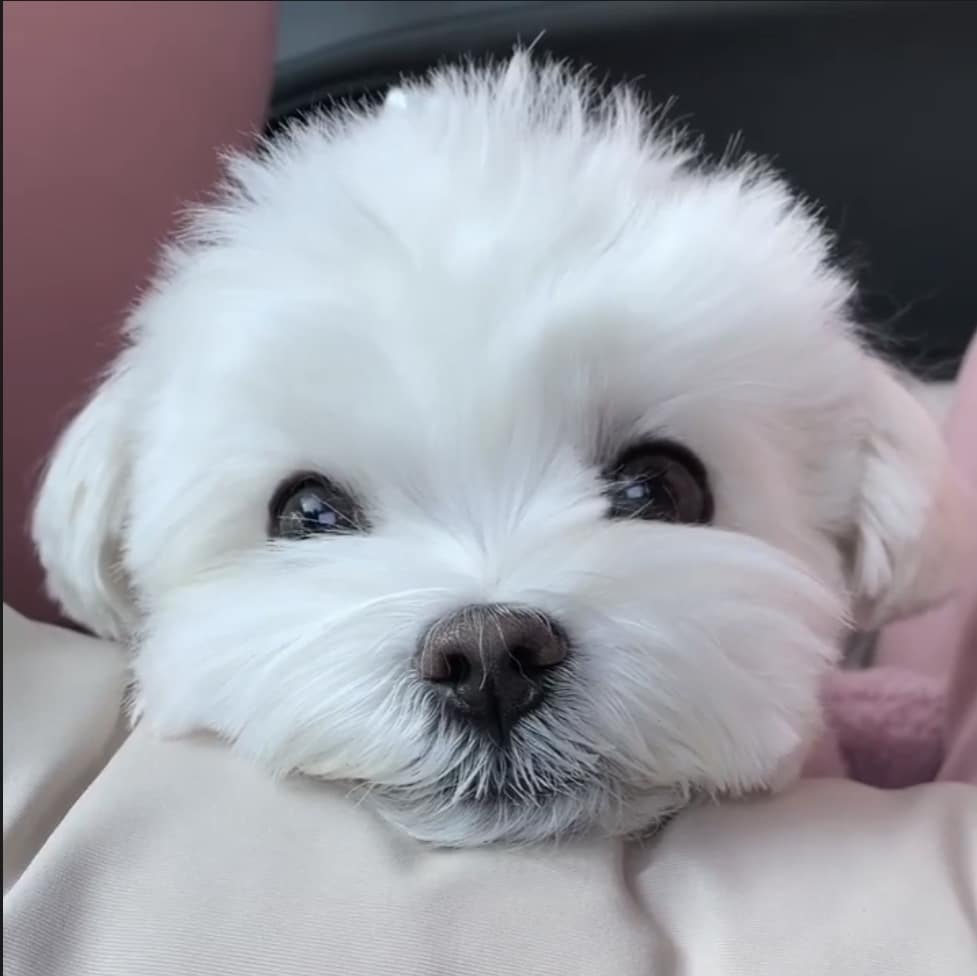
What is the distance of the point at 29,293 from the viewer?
201 cm

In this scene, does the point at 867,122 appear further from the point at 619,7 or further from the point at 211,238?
the point at 211,238

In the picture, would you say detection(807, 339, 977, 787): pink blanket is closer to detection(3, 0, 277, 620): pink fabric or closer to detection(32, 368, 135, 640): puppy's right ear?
detection(32, 368, 135, 640): puppy's right ear

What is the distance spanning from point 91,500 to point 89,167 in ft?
3.40

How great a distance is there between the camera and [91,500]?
120 cm

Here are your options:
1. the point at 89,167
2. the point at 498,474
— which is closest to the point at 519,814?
the point at 498,474

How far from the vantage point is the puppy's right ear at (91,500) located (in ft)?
3.90

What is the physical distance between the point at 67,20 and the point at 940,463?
62.2 inches

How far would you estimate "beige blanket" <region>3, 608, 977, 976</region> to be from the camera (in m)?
0.68

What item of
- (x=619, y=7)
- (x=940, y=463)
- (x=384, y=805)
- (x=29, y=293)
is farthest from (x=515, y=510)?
(x=29, y=293)

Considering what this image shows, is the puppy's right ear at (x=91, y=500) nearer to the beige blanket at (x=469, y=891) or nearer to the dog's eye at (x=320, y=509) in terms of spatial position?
the dog's eye at (x=320, y=509)

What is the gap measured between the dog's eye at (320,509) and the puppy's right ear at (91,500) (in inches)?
7.9

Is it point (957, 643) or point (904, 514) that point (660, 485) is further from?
point (957, 643)

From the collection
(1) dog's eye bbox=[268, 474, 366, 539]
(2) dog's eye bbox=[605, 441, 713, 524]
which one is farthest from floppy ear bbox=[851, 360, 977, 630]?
(1) dog's eye bbox=[268, 474, 366, 539]

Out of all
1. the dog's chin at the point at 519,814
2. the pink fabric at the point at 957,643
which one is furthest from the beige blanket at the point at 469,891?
the pink fabric at the point at 957,643
